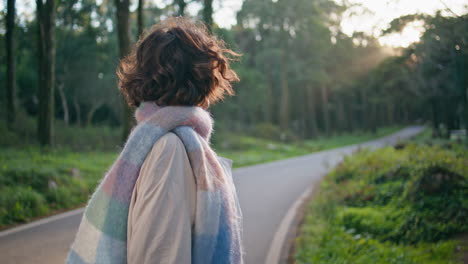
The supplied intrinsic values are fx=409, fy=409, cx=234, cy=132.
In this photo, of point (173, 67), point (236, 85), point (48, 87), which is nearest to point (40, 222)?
point (173, 67)

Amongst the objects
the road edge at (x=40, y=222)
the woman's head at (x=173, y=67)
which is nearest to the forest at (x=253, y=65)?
the woman's head at (x=173, y=67)

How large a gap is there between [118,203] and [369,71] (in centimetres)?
5329

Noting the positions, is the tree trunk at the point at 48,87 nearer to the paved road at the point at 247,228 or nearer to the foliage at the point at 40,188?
Answer: the foliage at the point at 40,188

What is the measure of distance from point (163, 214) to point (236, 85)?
127ft

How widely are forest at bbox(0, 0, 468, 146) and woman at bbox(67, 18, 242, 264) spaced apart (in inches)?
80.3

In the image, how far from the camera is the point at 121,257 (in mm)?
1737

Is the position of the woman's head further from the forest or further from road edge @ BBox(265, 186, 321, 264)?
road edge @ BBox(265, 186, 321, 264)

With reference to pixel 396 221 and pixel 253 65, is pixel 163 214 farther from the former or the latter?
pixel 253 65

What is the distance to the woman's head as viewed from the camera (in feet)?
6.10

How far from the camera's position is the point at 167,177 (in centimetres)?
162

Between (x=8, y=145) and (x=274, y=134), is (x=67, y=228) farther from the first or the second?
(x=274, y=134)

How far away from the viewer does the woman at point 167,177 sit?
1610 mm

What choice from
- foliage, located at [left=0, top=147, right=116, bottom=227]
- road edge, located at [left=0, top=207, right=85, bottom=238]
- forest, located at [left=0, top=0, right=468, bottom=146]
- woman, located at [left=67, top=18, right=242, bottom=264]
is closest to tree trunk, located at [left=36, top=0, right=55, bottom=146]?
forest, located at [left=0, top=0, right=468, bottom=146]

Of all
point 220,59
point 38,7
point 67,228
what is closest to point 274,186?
point 67,228
